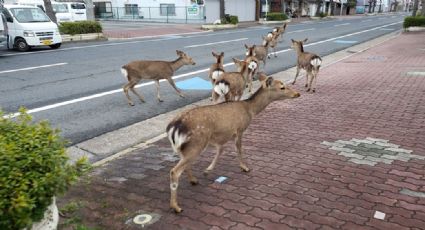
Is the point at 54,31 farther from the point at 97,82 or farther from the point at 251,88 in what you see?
the point at 251,88

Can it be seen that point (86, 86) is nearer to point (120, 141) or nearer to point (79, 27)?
point (120, 141)

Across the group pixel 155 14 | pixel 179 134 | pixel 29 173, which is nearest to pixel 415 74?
pixel 179 134

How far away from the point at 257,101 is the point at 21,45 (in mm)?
18303

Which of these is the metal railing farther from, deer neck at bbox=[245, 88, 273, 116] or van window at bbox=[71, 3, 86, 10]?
deer neck at bbox=[245, 88, 273, 116]

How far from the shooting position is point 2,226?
320cm

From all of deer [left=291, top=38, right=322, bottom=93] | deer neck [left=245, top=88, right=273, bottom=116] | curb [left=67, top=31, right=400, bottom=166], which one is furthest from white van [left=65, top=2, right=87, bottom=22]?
deer neck [left=245, top=88, right=273, bottom=116]

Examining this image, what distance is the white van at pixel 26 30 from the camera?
20234 millimetres

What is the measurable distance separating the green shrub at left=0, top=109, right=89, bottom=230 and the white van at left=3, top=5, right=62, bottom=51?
60.4 ft

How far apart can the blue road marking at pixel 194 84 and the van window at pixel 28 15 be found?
12475 millimetres

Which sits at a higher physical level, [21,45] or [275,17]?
[275,17]

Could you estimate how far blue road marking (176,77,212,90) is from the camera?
12.2 m

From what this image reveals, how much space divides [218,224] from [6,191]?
2.26 metres

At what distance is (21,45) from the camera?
20.6 m

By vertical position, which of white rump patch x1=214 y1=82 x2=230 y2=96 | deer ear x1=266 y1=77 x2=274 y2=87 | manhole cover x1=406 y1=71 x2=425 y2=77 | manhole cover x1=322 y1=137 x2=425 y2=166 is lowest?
manhole cover x1=406 y1=71 x2=425 y2=77
